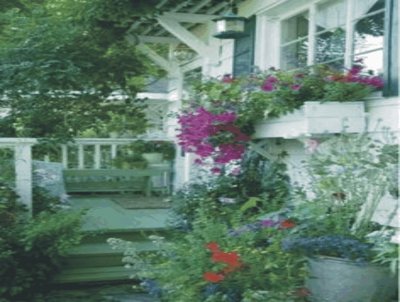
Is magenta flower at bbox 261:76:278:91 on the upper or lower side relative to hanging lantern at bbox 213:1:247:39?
lower

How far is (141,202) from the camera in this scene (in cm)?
673

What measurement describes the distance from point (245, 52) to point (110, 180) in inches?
120

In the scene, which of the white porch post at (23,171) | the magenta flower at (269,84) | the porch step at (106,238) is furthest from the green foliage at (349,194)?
the white porch post at (23,171)

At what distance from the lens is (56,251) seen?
3.91 meters

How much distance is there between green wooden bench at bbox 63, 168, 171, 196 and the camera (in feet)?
23.7

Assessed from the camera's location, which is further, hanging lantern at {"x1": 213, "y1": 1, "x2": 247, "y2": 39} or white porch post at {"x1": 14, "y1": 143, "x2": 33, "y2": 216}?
hanging lantern at {"x1": 213, "y1": 1, "x2": 247, "y2": 39}

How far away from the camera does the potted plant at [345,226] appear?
273 cm

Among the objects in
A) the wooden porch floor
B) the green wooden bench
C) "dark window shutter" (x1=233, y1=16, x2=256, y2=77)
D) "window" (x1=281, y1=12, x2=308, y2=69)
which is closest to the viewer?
"window" (x1=281, y1=12, x2=308, y2=69)

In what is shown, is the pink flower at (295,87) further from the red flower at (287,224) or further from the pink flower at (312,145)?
the red flower at (287,224)

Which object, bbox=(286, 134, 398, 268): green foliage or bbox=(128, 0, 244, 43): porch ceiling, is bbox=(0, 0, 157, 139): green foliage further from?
bbox=(286, 134, 398, 268): green foliage

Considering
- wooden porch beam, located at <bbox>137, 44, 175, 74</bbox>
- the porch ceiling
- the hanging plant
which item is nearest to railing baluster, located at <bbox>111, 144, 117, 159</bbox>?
wooden porch beam, located at <bbox>137, 44, 175, 74</bbox>

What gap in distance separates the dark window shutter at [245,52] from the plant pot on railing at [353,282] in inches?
110

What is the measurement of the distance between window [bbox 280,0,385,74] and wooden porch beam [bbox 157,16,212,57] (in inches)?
51.5

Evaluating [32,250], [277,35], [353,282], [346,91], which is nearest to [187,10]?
[277,35]
